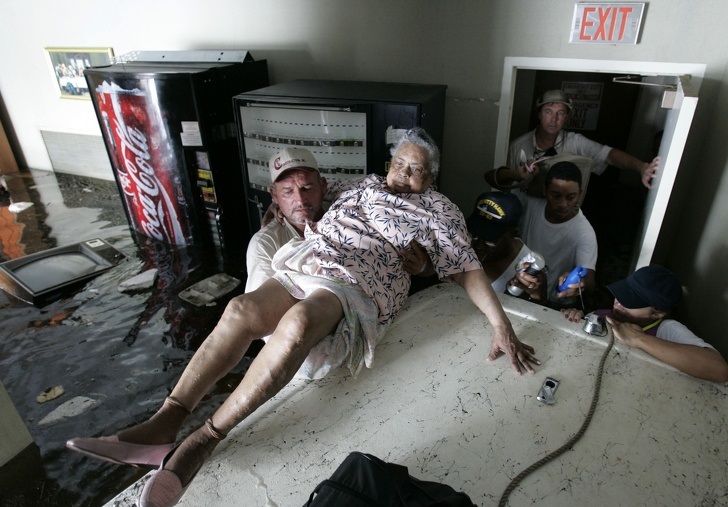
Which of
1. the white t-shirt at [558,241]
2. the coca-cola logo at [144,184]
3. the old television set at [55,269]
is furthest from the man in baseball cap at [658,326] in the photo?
the old television set at [55,269]

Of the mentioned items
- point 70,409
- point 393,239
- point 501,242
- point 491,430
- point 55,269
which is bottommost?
point 70,409

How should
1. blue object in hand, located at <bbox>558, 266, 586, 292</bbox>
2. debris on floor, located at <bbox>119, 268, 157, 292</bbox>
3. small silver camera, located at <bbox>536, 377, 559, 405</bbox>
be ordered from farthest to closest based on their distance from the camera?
debris on floor, located at <bbox>119, 268, 157, 292</bbox> → blue object in hand, located at <bbox>558, 266, 586, 292</bbox> → small silver camera, located at <bbox>536, 377, 559, 405</bbox>

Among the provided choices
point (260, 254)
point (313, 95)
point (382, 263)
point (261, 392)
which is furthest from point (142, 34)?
point (261, 392)

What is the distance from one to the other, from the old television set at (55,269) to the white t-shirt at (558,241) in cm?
280

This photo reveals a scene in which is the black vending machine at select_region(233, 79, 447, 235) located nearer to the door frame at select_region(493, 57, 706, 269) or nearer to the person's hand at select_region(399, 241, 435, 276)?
the door frame at select_region(493, 57, 706, 269)

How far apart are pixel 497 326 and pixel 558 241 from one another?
81cm

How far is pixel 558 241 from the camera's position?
2225 millimetres

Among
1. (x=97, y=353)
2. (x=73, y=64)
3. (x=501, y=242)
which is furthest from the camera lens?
(x=73, y=64)

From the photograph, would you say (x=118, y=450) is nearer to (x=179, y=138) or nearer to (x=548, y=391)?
(x=548, y=391)

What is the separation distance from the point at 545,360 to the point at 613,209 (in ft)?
5.61

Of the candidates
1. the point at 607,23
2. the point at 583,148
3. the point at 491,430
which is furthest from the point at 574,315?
the point at 607,23

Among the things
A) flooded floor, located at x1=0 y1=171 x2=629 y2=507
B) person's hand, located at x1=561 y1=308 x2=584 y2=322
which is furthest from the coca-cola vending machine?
person's hand, located at x1=561 y1=308 x2=584 y2=322

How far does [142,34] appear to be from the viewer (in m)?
3.68

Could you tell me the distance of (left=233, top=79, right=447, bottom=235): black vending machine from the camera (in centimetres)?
227
